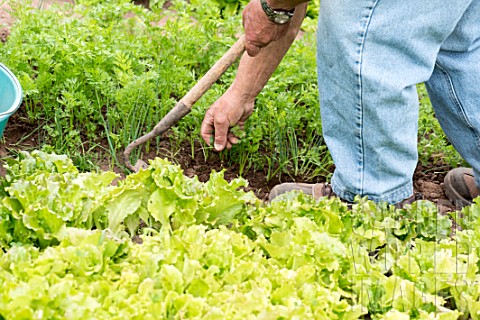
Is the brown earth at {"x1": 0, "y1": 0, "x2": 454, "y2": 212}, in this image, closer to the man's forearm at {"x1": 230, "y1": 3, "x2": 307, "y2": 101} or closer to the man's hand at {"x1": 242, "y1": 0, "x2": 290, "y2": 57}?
the man's forearm at {"x1": 230, "y1": 3, "x2": 307, "y2": 101}

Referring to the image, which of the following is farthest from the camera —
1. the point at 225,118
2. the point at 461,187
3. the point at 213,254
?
the point at 461,187

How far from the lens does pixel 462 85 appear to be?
3.23 metres

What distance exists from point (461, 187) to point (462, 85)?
684 millimetres

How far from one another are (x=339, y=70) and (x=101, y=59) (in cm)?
135

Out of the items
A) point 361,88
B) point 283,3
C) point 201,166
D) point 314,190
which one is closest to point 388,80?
point 361,88

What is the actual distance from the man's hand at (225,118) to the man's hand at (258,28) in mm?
438

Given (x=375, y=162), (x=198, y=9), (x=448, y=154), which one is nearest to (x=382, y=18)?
(x=375, y=162)

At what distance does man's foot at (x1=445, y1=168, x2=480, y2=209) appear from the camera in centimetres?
365

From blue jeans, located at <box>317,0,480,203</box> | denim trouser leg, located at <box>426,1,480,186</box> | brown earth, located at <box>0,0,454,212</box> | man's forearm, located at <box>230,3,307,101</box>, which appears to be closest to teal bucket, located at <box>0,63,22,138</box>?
brown earth, located at <box>0,0,454,212</box>

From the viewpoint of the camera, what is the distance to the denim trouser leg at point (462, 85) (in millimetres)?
3119

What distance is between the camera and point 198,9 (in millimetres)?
4457

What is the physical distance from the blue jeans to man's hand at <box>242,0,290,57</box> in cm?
19

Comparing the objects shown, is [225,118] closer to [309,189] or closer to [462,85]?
[309,189]

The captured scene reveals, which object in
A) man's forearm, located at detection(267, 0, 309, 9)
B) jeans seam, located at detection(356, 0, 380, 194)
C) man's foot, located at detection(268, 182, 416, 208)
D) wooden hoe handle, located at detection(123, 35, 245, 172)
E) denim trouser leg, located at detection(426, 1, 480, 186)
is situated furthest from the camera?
wooden hoe handle, located at detection(123, 35, 245, 172)
